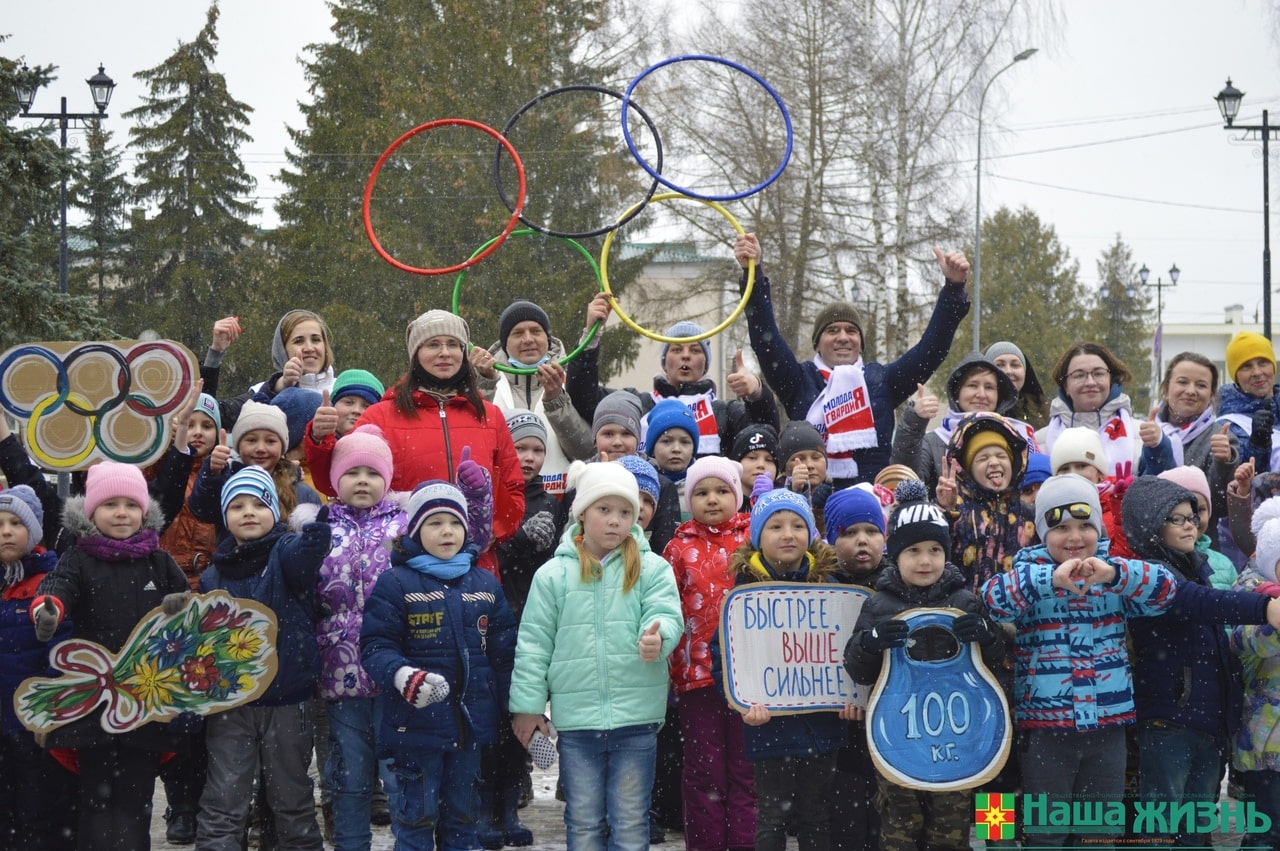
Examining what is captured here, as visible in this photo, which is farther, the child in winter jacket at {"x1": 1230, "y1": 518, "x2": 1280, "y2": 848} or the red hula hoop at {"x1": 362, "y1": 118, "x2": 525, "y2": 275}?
the red hula hoop at {"x1": 362, "y1": 118, "x2": 525, "y2": 275}

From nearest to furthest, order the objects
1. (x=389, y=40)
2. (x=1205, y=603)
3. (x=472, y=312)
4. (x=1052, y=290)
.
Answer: (x=1205, y=603) < (x=472, y=312) < (x=389, y=40) < (x=1052, y=290)

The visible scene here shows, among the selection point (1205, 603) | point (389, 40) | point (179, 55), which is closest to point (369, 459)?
point (1205, 603)

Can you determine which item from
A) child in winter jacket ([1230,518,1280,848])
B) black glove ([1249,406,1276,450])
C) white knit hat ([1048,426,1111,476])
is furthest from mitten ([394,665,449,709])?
black glove ([1249,406,1276,450])

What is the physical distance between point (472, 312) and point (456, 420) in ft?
66.6

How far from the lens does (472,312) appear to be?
26.5 meters

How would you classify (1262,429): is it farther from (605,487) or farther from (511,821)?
(511,821)

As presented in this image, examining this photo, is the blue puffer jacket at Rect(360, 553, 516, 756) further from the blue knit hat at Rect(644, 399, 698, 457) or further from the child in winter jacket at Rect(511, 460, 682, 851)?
the blue knit hat at Rect(644, 399, 698, 457)

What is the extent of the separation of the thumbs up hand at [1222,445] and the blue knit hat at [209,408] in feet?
16.8

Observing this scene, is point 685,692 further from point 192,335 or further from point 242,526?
point 192,335

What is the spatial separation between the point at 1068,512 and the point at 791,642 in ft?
4.18

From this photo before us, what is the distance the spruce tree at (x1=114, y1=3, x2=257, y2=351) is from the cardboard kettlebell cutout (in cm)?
3198

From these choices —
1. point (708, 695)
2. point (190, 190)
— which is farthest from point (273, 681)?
point (190, 190)

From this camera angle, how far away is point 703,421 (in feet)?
25.6

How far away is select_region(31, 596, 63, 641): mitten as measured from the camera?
544 cm
